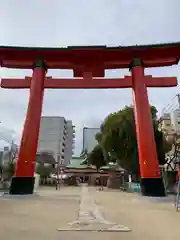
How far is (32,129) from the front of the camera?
49.0ft

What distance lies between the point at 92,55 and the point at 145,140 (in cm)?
602

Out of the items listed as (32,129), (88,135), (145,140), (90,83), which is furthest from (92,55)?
(88,135)

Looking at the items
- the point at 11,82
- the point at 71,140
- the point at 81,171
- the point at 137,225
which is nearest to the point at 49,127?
the point at 71,140

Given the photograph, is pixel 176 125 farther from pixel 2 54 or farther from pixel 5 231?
pixel 5 231

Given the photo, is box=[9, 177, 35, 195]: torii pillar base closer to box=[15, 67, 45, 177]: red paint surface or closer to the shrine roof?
box=[15, 67, 45, 177]: red paint surface

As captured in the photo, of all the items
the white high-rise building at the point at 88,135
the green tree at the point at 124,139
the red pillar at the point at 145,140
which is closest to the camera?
the red pillar at the point at 145,140

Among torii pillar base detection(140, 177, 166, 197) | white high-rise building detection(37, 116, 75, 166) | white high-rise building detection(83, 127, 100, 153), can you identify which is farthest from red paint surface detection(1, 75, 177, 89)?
white high-rise building detection(37, 116, 75, 166)

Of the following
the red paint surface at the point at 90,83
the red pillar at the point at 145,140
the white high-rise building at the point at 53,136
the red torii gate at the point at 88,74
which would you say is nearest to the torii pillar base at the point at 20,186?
the red torii gate at the point at 88,74

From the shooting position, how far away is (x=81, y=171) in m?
53.2

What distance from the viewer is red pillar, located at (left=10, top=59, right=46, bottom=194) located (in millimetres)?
13938

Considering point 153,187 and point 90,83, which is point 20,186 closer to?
point 153,187

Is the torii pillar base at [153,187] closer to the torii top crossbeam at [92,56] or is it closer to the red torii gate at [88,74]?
the red torii gate at [88,74]

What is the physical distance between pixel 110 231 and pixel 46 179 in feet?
148

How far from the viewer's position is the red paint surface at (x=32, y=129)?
14.2 meters
